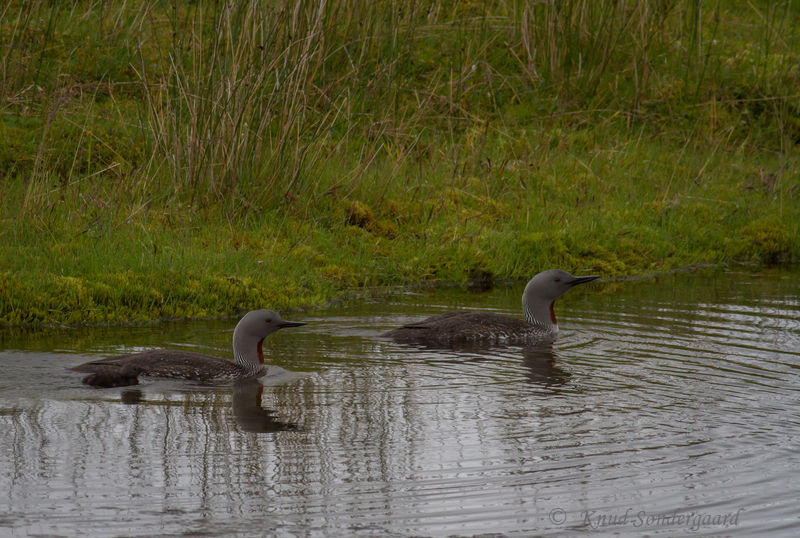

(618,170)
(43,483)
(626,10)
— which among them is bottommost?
(43,483)

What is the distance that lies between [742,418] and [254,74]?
261 inches

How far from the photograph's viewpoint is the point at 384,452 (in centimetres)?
648

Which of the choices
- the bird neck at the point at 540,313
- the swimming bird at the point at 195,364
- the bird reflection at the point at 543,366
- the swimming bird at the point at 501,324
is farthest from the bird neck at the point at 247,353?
the bird neck at the point at 540,313

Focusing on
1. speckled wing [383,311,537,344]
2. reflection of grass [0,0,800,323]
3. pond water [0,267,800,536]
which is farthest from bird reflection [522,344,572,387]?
reflection of grass [0,0,800,323]

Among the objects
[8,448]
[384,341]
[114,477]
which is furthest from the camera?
[384,341]

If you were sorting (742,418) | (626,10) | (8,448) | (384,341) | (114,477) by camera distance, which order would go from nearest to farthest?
1. (114,477)
2. (8,448)
3. (742,418)
4. (384,341)
5. (626,10)

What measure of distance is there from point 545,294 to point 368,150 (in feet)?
13.7

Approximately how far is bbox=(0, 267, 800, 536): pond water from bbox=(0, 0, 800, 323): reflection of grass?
1257 millimetres

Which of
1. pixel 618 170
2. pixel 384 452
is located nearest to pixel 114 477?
pixel 384 452

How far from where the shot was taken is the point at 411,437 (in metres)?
6.75

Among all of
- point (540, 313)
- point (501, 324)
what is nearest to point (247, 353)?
point (501, 324)

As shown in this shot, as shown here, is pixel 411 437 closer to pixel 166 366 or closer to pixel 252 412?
pixel 252 412

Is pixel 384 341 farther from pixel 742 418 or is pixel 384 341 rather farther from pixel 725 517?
pixel 725 517

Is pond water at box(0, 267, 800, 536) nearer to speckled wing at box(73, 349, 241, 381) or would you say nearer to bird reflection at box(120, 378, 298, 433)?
bird reflection at box(120, 378, 298, 433)
